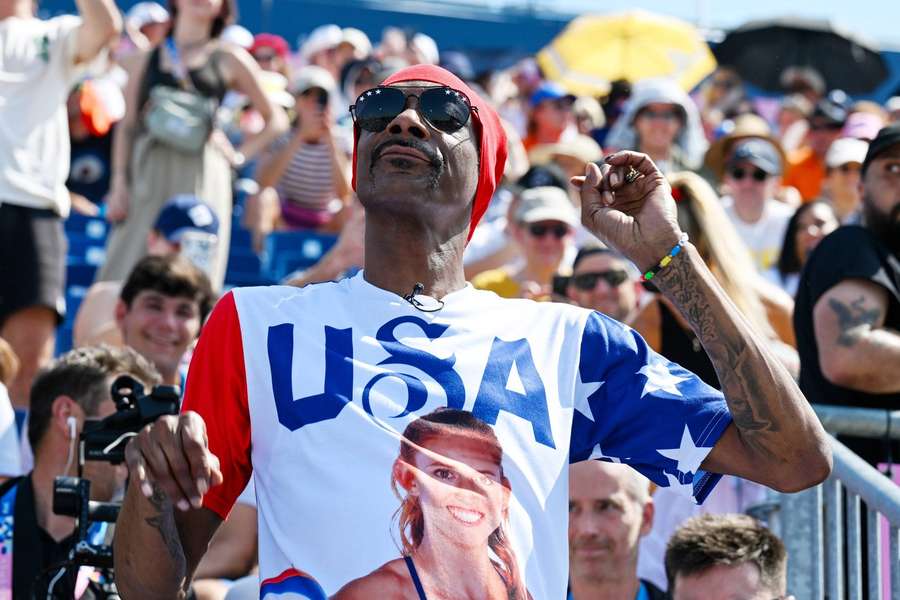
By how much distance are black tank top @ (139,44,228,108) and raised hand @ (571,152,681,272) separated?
511 cm

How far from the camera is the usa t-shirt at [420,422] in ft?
8.69

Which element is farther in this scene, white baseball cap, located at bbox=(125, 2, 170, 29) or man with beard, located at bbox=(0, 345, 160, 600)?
white baseball cap, located at bbox=(125, 2, 170, 29)

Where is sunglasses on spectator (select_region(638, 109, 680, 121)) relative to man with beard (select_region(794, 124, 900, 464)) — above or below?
above

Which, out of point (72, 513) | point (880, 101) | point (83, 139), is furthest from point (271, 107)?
point (880, 101)

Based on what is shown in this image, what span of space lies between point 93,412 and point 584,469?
150 cm

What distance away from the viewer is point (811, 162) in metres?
10.8

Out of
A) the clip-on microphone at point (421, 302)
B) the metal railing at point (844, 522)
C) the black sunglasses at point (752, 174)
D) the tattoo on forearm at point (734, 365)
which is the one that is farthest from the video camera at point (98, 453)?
the black sunglasses at point (752, 174)

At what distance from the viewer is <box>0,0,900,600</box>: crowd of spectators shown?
4.60m

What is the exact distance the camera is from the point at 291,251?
9.54m

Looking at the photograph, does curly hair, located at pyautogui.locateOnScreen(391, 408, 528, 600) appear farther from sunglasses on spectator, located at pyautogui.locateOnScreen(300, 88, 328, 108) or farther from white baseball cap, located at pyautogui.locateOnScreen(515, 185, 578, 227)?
sunglasses on spectator, located at pyautogui.locateOnScreen(300, 88, 328, 108)

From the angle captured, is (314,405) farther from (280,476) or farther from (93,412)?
(93,412)

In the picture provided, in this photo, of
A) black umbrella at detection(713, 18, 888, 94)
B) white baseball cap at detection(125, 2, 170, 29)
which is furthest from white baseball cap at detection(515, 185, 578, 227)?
black umbrella at detection(713, 18, 888, 94)

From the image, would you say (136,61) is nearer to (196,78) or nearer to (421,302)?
(196,78)

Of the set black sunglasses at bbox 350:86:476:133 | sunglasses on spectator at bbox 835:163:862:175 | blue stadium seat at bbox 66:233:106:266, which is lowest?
black sunglasses at bbox 350:86:476:133
